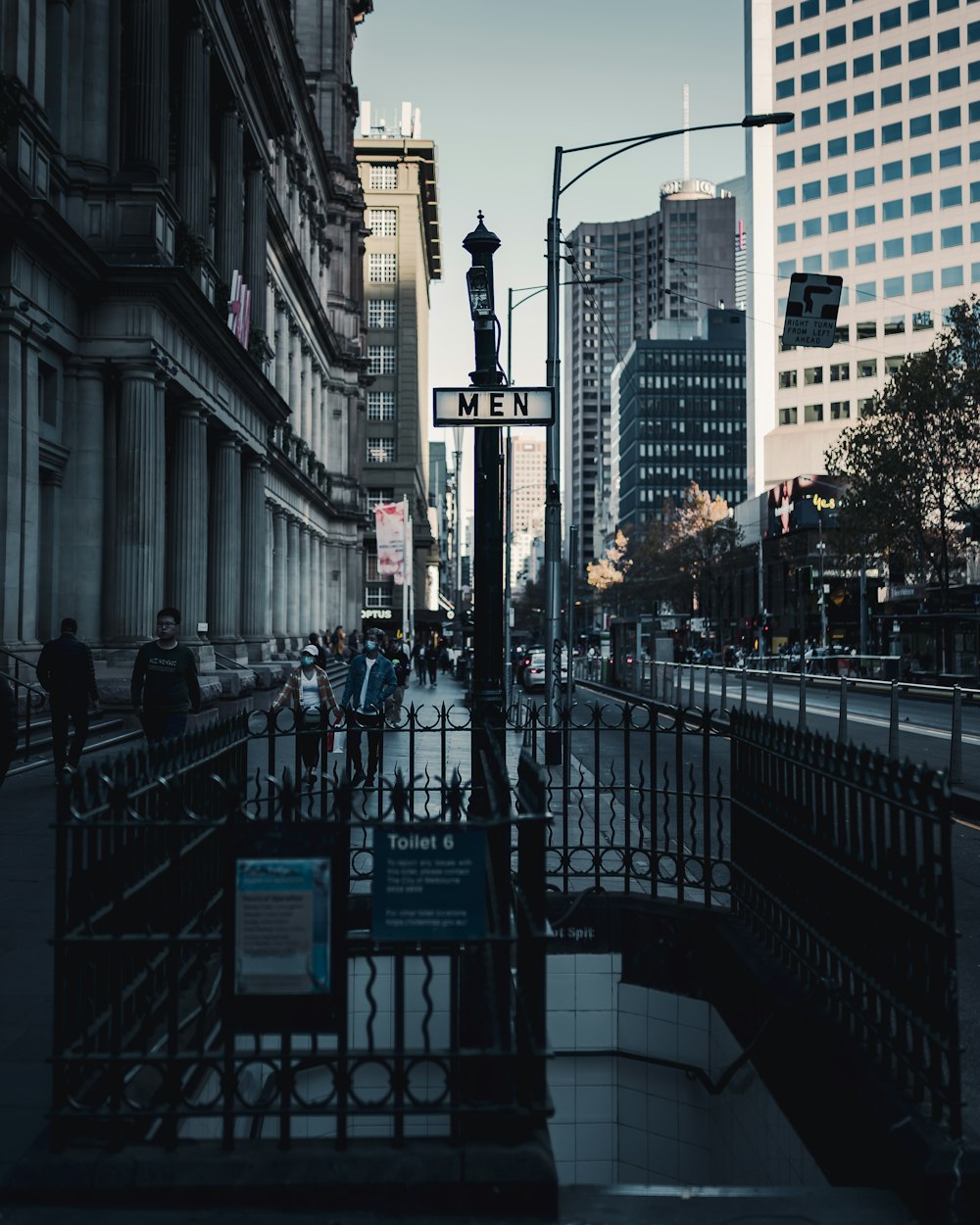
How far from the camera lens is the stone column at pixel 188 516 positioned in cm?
2744

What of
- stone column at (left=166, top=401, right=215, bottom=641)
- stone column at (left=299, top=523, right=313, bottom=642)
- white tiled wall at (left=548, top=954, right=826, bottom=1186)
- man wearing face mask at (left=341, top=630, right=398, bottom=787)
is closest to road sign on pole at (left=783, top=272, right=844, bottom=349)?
man wearing face mask at (left=341, top=630, right=398, bottom=787)

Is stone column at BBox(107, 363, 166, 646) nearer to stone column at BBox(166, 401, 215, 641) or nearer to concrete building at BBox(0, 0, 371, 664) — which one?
concrete building at BBox(0, 0, 371, 664)

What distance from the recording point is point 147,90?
24016 millimetres

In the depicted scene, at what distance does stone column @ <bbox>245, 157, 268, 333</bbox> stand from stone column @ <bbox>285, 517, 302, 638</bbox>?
13.9 meters

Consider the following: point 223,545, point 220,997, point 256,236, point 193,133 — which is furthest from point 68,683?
point 256,236

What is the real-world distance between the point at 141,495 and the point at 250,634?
13.8 m

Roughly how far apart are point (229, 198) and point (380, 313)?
234 ft

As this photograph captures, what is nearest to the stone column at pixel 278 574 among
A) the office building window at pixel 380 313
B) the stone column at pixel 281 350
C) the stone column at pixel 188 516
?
the stone column at pixel 281 350

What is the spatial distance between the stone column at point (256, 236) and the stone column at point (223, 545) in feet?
22.0

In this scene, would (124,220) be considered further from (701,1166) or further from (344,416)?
(344,416)

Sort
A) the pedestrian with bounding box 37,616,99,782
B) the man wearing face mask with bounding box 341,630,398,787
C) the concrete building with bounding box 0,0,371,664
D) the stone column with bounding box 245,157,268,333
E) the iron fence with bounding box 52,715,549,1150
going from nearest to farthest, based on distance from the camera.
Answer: the iron fence with bounding box 52,715,549,1150
the pedestrian with bounding box 37,616,99,782
the man wearing face mask with bounding box 341,630,398,787
the concrete building with bounding box 0,0,371,664
the stone column with bounding box 245,157,268,333

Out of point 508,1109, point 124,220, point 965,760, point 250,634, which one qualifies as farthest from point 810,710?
point 508,1109

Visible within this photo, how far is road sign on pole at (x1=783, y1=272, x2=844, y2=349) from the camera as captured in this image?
20016 mm

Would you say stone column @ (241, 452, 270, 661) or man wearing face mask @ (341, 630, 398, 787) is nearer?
man wearing face mask @ (341, 630, 398, 787)
